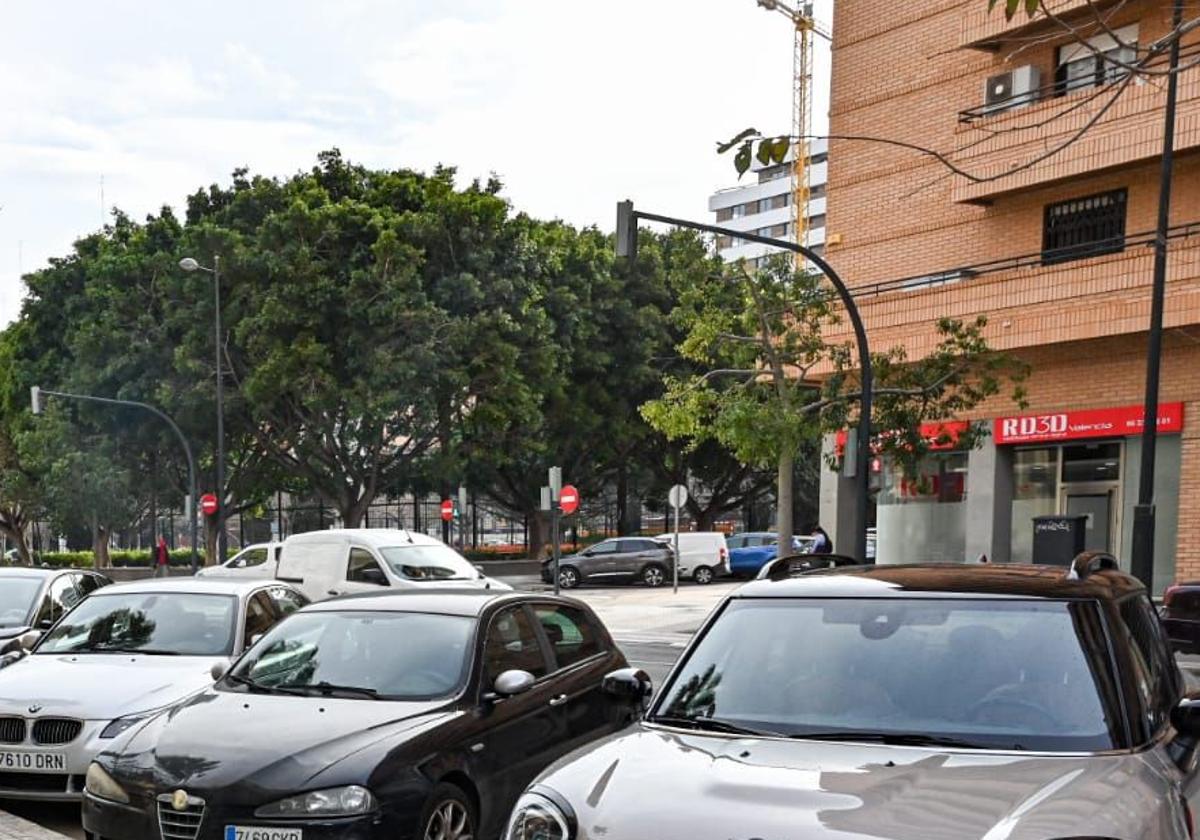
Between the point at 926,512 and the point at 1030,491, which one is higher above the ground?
the point at 1030,491

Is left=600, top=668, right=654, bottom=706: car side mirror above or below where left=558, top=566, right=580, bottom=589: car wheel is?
above

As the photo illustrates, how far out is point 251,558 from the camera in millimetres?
24719

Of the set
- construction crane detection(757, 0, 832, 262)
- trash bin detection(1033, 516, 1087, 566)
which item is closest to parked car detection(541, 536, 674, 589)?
trash bin detection(1033, 516, 1087, 566)

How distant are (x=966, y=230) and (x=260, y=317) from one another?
19362mm

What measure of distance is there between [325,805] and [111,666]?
356cm

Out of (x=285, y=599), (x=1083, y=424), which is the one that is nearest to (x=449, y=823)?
(x=285, y=599)

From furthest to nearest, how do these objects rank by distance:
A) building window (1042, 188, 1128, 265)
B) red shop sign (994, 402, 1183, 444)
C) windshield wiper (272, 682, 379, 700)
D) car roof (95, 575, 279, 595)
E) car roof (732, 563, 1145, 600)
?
1. building window (1042, 188, 1128, 265)
2. red shop sign (994, 402, 1183, 444)
3. car roof (95, 575, 279, 595)
4. windshield wiper (272, 682, 379, 700)
5. car roof (732, 563, 1145, 600)

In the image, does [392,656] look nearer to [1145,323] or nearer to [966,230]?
[1145,323]

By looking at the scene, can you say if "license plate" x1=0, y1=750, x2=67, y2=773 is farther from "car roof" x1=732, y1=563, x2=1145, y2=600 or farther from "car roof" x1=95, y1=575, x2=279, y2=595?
"car roof" x1=732, y1=563, x2=1145, y2=600

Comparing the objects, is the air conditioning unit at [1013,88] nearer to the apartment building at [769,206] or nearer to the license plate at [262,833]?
the license plate at [262,833]

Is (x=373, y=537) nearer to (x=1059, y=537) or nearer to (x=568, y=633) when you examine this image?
(x=1059, y=537)

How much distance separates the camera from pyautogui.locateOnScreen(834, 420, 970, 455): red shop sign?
23375mm

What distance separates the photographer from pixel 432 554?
19219 mm

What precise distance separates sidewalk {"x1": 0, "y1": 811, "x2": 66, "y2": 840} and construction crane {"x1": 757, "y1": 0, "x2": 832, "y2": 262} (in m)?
97.5
